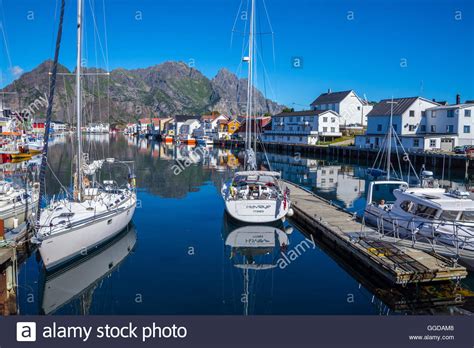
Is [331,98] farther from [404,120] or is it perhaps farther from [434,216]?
[434,216]

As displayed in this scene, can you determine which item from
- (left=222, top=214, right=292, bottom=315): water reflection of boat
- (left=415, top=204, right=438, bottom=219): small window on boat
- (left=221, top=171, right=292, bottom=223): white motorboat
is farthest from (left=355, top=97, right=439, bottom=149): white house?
(left=415, top=204, right=438, bottom=219): small window on boat

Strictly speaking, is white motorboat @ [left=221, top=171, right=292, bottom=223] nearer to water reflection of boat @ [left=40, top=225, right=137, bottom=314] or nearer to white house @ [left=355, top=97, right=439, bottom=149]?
water reflection of boat @ [left=40, top=225, right=137, bottom=314]

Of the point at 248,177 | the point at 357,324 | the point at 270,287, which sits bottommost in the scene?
the point at 270,287

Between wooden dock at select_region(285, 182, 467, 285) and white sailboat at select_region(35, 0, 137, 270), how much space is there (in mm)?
10253

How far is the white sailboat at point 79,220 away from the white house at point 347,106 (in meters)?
95.1

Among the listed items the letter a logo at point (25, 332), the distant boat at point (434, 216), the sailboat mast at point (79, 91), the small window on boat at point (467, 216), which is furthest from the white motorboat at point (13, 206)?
the small window on boat at point (467, 216)

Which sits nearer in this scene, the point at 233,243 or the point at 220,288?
the point at 220,288

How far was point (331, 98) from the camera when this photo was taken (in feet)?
377

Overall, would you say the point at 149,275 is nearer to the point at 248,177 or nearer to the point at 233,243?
the point at 233,243

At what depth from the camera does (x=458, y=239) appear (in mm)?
16703

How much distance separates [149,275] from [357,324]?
9429 mm

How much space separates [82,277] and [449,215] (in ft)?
48.6

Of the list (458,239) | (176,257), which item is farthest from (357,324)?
(176,257)

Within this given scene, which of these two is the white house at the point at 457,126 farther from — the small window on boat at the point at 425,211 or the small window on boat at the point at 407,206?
the small window on boat at the point at 425,211
